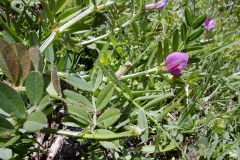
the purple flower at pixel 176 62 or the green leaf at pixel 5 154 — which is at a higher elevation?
the purple flower at pixel 176 62

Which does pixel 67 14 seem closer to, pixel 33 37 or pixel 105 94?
pixel 33 37

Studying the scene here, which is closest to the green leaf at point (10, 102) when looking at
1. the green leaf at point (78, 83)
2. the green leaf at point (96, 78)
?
the green leaf at point (78, 83)

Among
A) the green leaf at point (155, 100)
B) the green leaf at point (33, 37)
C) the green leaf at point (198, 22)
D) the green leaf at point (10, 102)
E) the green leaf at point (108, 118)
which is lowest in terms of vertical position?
the green leaf at point (155, 100)

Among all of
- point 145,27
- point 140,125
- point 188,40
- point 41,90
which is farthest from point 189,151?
point 41,90

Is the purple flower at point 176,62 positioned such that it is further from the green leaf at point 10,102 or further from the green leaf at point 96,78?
the green leaf at point 10,102

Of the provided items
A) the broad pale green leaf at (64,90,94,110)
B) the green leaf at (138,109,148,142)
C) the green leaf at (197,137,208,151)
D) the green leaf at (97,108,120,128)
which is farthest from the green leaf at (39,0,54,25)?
the green leaf at (197,137,208,151)

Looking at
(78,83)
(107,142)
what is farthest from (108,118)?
(78,83)

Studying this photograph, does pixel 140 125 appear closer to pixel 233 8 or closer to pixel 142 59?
pixel 142 59
